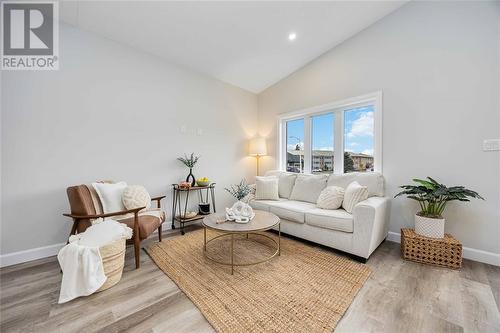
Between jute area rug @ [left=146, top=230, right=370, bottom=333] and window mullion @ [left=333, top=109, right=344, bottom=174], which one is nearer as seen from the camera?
jute area rug @ [left=146, top=230, right=370, bottom=333]

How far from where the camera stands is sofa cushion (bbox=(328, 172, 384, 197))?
2.68m

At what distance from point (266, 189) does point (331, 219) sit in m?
1.25

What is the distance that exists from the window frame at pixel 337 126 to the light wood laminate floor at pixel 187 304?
4.96 feet

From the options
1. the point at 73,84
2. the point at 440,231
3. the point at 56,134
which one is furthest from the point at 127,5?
the point at 440,231

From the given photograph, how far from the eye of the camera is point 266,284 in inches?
71.2

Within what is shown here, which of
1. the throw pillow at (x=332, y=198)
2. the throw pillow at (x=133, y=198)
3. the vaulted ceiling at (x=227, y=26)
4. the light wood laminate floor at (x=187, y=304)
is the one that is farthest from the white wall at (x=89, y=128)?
the throw pillow at (x=332, y=198)

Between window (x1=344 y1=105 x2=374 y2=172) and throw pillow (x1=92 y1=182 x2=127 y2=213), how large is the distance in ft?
10.9

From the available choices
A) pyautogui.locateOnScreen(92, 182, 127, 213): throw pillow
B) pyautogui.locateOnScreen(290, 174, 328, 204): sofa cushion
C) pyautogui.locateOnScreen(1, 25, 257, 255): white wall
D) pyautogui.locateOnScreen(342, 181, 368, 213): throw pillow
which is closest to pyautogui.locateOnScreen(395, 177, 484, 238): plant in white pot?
pyautogui.locateOnScreen(342, 181, 368, 213): throw pillow

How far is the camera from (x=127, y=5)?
224cm

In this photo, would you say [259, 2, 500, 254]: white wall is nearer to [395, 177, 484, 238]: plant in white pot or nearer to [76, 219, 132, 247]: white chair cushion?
[395, 177, 484, 238]: plant in white pot

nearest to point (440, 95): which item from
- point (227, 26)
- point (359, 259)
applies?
point (359, 259)

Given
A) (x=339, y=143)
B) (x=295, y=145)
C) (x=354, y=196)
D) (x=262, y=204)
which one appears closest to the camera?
(x=354, y=196)

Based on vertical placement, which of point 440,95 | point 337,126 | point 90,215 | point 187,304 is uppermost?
point 440,95

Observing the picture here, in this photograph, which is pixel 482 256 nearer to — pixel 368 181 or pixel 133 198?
pixel 368 181
